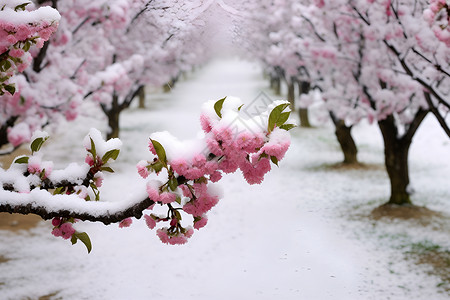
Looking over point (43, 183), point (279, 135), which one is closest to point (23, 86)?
point (43, 183)

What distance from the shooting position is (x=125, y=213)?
7.19ft

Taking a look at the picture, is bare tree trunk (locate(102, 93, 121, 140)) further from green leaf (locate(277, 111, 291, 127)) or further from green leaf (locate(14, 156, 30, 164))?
green leaf (locate(277, 111, 291, 127))

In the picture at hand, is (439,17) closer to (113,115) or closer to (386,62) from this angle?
(386,62)

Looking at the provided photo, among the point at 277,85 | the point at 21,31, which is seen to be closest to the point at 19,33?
the point at 21,31

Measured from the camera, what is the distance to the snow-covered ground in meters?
5.37

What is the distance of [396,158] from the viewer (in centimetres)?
853

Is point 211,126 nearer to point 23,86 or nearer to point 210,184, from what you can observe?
point 210,184

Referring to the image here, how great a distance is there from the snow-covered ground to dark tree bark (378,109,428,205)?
470mm

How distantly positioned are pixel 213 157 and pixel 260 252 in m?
4.67

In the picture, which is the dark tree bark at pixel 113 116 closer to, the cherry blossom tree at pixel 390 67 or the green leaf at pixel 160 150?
the cherry blossom tree at pixel 390 67

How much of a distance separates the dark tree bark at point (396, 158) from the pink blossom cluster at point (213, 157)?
23.0 ft

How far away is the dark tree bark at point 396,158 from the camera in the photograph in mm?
8484

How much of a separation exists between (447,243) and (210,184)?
579 centimetres

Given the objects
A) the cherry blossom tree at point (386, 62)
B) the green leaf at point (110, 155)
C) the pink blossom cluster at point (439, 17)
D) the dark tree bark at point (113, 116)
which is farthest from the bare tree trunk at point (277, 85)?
the green leaf at point (110, 155)
